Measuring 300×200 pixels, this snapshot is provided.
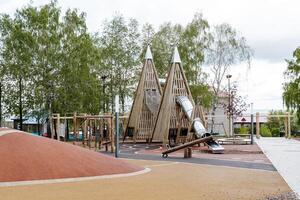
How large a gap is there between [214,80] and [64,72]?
14.6 m

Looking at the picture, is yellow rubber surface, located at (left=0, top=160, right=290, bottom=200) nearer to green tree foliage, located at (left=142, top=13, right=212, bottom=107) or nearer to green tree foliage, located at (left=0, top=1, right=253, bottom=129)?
green tree foliage, located at (left=0, top=1, right=253, bottom=129)

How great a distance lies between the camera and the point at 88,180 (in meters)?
10.9

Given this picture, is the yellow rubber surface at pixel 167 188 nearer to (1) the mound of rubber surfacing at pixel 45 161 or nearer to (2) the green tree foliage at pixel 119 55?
A: (1) the mound of rubber surfacing at pixel 45 161

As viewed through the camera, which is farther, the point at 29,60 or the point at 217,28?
the point at 217,28

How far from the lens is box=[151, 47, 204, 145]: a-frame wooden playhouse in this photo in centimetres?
2691

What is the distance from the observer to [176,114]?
27.7 m

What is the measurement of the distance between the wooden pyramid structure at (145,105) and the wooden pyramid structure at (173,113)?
259cm

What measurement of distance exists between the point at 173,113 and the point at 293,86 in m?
12.7

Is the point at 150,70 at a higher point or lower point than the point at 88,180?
higher

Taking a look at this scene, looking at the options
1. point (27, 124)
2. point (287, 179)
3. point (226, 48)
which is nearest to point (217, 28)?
point (226, 48)

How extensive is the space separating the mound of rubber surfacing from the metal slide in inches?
354

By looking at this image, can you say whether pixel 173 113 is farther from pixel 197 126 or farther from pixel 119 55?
pixel 119 55

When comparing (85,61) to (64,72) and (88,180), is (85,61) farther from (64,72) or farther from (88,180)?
(88,180)

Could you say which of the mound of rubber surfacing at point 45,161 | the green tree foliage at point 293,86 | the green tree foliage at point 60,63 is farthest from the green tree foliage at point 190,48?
the mound of rubber surfacing at point 45,161
